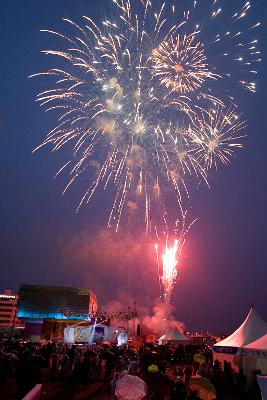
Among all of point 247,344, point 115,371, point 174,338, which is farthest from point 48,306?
point 247,344

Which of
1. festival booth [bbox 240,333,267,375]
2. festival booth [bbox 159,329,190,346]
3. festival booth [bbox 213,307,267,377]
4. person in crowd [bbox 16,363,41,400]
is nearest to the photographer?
person in crowd [bbox 16,363,41,400]

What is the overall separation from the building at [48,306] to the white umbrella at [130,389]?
178 ft

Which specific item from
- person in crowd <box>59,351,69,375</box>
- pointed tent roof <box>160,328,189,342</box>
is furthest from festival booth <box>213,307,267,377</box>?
pointed tent roof <box>160,328,189,342</box>

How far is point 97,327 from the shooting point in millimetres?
30469

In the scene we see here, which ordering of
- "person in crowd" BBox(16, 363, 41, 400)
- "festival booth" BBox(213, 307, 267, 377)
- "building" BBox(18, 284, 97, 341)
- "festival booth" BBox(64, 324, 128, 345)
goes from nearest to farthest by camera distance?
"person in crowd" BBox(16, 363, 41, 400) → "festival booth" BBox(213, 307, 267, 377) → "festival booth" BBox(64, 324, 128, 345) → "building" BBox(18, 284, 97, 341)

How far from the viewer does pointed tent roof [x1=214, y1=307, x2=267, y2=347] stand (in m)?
17.7

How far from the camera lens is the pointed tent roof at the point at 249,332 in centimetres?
1773

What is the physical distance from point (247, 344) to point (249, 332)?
1112 millimetres

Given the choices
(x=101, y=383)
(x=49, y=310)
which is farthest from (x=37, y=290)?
(x=101, y=383)

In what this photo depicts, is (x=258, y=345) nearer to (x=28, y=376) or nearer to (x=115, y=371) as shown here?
(x=115, y=371)

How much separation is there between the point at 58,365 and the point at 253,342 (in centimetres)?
1202

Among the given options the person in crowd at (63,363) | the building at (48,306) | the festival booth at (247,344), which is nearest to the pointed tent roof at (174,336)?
the festival booth at (247,344)

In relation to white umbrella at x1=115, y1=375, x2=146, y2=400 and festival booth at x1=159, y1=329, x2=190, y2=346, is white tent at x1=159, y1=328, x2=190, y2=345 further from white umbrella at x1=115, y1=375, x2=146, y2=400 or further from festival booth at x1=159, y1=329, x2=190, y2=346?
white umbrella at x1=115, y1=375, x2=146, y2=400

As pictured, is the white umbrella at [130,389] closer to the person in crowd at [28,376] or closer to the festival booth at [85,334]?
the person in crowd at [28,376]
